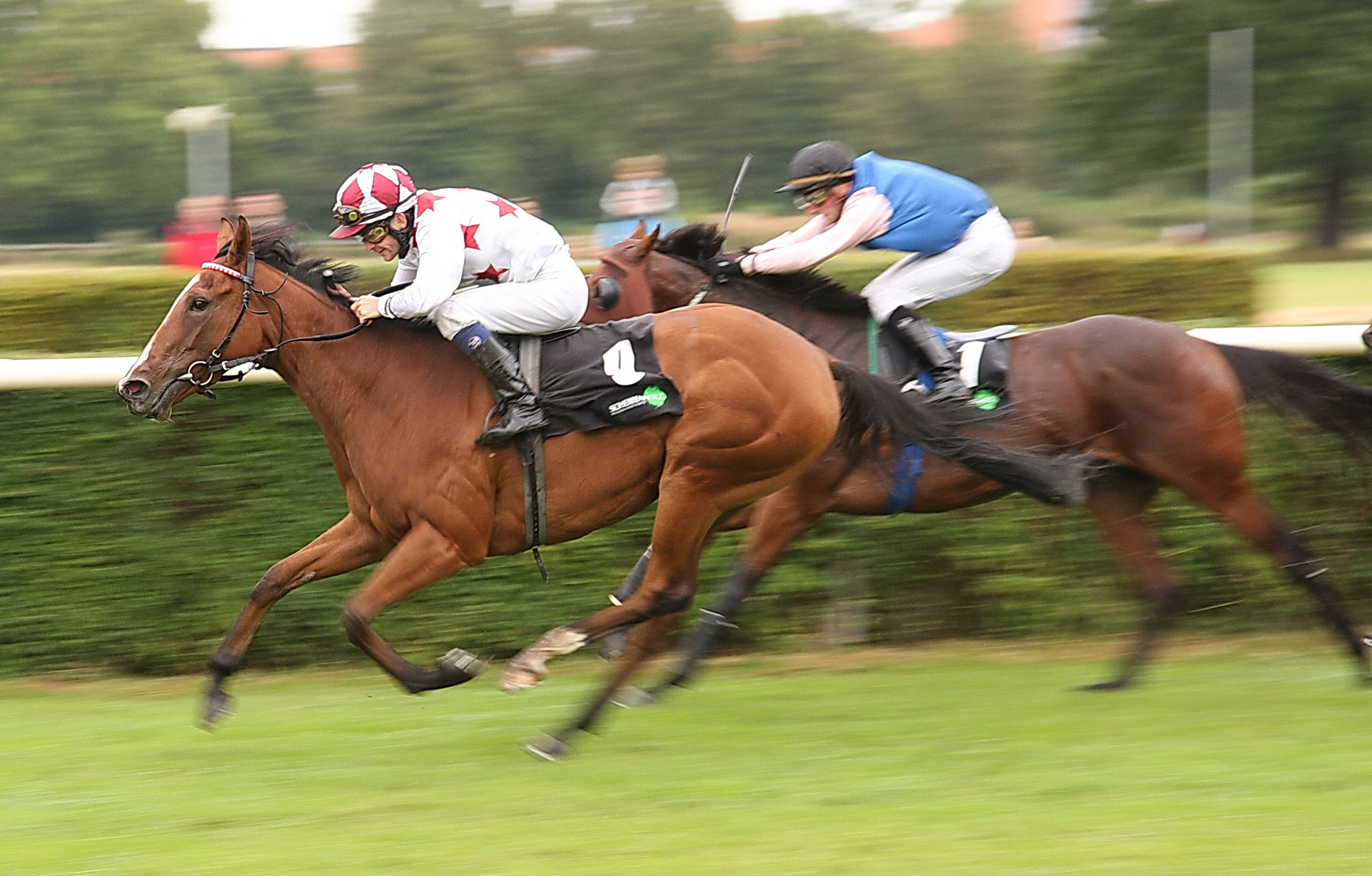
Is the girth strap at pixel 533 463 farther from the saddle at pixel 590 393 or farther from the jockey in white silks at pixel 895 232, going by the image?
the jockey in white silks at pixel 895 232

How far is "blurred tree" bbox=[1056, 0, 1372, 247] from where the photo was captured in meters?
22.5

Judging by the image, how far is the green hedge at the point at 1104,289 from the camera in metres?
7.45

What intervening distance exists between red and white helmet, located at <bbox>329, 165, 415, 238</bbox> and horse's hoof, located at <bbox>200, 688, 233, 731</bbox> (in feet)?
4.63

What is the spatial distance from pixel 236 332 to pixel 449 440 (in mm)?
698

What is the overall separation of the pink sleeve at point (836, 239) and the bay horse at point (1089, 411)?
83 millimetres

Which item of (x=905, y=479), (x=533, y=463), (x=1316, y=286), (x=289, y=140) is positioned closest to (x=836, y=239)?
(x=905, y=479)

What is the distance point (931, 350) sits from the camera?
5062 mm

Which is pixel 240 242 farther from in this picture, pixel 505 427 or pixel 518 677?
pixel 518 677

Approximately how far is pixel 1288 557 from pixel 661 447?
2.22 metres

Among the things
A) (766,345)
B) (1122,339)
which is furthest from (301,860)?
(1122,339)

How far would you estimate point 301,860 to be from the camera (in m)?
3.42

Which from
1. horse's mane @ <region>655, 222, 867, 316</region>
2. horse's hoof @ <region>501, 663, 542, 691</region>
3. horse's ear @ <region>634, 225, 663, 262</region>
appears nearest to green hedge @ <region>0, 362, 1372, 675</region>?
horse's mane @ <region>655, 222, 867, 316</region>

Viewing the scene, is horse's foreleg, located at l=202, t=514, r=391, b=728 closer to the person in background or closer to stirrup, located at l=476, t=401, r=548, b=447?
stirrup, located at l=476, t=401, r=548, b=447

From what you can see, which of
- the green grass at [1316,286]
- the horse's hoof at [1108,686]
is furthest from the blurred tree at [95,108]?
the horse's hoof at [1108,686]
